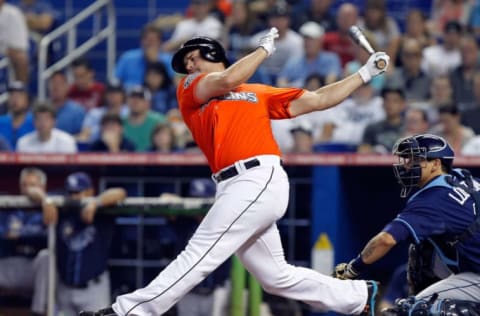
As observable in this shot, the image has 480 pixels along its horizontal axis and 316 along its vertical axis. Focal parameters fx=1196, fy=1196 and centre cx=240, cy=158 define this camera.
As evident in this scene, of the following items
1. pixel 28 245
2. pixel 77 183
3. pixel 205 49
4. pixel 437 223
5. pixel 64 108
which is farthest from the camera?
pixel 64 108

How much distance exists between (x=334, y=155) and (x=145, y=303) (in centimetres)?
333

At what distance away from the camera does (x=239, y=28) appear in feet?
41.4

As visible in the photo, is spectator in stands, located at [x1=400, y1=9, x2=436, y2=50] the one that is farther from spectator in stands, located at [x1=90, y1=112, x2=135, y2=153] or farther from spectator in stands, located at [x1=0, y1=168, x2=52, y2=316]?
spectator in stands, located at [x1=0, y1=168, x2=52, y2=316]

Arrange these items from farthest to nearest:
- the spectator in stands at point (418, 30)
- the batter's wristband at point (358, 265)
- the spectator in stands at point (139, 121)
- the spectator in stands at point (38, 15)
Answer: the spectator in stands at point (38, 15)
the spectator in stands at point (418, 30)
the spectator in stands at point (139, 121)
the batter's wristband at point (358, 265)

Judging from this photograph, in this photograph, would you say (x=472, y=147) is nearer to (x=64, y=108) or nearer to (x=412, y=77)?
(x=412, y=77)

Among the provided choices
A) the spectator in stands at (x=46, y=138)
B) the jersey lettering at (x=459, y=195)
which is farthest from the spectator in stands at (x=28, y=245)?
the jersey lettering at (x=459, y=195)

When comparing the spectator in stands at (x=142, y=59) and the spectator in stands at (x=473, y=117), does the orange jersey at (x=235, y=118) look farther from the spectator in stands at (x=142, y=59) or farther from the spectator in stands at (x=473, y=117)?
the spectator in stands at (x=142, y=59)

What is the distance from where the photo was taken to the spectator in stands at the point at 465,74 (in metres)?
11.0

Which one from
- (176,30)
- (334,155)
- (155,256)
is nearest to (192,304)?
(155,256)

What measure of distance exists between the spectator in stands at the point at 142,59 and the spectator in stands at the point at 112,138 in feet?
4.83

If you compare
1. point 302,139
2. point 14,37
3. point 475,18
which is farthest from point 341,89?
point 14,37

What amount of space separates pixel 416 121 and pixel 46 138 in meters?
3.31

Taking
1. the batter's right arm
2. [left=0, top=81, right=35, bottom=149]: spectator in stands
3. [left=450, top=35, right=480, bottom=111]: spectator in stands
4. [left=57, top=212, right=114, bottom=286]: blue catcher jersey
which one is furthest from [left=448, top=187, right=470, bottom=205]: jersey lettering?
[left=0, top=81, right=35, bottom=149]: spectator in stands

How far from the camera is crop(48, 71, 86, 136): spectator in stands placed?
11.9m
